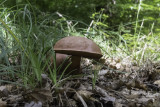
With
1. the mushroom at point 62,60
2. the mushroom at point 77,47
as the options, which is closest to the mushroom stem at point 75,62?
the mushroom at point 62,60

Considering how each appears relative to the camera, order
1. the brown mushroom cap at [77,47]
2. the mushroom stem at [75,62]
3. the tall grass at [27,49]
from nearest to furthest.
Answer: the tall grass at [27,49] < the brown mushroom cap at [77,47] < the mushroom stem at [75,62]

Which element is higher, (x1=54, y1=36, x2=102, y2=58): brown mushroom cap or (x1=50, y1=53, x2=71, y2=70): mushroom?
(x1=54, y1=36, x2=102, y2=58): brown mushroom cap

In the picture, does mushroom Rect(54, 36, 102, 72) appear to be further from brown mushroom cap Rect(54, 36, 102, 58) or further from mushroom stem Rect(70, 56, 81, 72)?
mushroom stem Rect(70, 56, 81, 72)

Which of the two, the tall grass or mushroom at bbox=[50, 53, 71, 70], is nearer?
the tall grass

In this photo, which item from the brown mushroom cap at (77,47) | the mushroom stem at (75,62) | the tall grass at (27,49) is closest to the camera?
the tall grass at (27,49)

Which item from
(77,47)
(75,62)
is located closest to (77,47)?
(77,47)

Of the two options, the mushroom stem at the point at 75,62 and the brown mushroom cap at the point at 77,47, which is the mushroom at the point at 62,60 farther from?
the brown mushroom cap at the point at 77,47

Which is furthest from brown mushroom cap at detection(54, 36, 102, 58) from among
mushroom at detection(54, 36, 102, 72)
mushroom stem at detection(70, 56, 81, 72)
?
mushroom stem at detection(70, 56, 81, 72)

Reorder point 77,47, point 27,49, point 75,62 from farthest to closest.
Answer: point 75,62
point 77,47
point 27,49

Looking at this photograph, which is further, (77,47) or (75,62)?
(75,62)

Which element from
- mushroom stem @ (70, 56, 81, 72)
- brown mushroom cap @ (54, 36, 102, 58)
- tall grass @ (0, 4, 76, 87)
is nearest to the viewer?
tall grass @ (0, 4, 76, 87)

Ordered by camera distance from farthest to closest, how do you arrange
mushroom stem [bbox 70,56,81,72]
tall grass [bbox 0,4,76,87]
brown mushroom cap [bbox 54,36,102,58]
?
1. mushroom stem [bbox 70,56,81,72]
2. brown mushroom cap [bbox 54,36,102,58]
3. tall grass [bbox 0,4,76,87]

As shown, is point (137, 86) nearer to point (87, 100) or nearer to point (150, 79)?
point (150, 79)

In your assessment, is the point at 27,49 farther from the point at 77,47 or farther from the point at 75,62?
the point at 75,62
